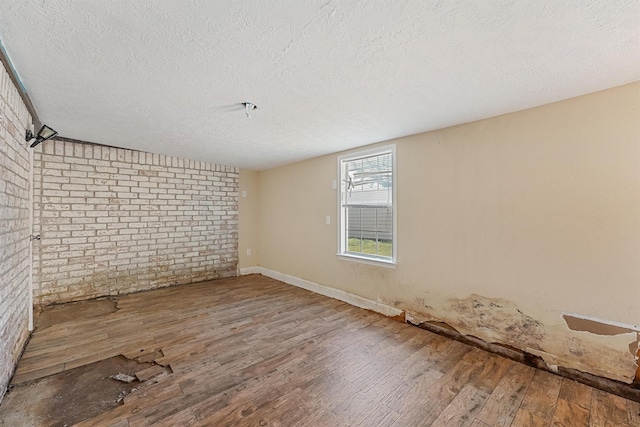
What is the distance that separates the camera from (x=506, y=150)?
8.02 feet

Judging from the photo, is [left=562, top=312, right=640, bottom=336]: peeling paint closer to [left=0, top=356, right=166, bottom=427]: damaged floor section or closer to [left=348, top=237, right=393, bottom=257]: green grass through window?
[left=348, top=237, right=393, bottom=257]: green grass through window

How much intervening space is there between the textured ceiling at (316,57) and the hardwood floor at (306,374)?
2.21 metres

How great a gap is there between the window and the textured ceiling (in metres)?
0.90

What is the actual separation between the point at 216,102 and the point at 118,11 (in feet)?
3.40

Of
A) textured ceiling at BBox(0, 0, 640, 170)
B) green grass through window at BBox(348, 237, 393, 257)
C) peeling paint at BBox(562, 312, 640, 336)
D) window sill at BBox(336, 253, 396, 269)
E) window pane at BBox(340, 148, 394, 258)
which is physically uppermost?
textured ceiling at BBox(0, 0, 640, 170)

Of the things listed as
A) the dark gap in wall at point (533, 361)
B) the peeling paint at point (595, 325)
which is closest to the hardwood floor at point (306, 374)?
the dark gap in wall at point (533, 361)

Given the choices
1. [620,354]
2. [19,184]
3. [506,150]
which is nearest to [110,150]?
[19,184]

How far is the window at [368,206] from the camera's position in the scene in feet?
11.3

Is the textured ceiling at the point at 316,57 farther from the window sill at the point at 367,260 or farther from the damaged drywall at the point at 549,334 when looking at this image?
the damaged drywall at the point at 549,334

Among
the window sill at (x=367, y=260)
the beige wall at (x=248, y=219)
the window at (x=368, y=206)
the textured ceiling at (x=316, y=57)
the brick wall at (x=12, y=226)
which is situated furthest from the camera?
the beige wall at (x=248, y=219)

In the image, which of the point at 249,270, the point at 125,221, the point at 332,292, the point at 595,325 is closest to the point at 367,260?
the point at 332,292

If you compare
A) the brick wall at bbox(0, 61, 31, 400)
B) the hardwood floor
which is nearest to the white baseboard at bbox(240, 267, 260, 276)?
the hardwood floor

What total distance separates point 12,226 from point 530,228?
4.26 metres

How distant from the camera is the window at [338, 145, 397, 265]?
343 centimetres
